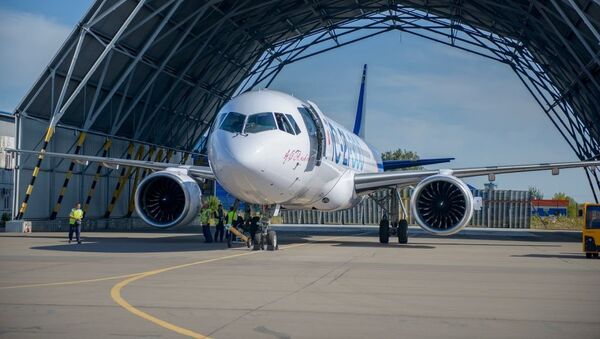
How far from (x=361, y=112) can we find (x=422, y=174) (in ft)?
50.9

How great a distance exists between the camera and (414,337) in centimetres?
739

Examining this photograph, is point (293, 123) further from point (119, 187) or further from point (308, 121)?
point (119, 187)

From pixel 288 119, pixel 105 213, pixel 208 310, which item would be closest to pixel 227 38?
pixel 105 213

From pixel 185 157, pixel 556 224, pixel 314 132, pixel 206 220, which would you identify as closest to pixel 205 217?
pixel 206 220

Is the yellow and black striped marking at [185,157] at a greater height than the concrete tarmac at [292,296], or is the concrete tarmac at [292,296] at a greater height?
the yellow and black striped marking at [185,157]

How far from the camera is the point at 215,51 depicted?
1594 inches

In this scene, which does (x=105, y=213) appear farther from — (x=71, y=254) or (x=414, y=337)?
(x=414, y=337)

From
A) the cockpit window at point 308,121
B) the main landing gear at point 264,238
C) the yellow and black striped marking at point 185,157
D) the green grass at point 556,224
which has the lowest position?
the main landing gear at point 264,238

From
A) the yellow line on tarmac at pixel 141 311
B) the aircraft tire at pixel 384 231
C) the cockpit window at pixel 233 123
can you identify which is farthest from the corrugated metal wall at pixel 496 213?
the yellow line on tarmac at pixel 141 311

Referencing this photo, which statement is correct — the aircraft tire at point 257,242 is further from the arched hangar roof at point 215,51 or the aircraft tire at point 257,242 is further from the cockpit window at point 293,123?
the arched hangar roof at point 215,51

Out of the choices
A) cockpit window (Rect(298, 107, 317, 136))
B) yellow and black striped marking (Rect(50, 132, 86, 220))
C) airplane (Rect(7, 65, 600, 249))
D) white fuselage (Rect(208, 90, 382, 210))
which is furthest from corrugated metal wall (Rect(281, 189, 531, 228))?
cockpit window (Rect(298, 107, 317, 136))

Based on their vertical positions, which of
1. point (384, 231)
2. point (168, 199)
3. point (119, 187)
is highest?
point (119, 187)

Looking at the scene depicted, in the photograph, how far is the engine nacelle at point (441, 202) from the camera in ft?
71.7

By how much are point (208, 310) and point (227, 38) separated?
110 feet
